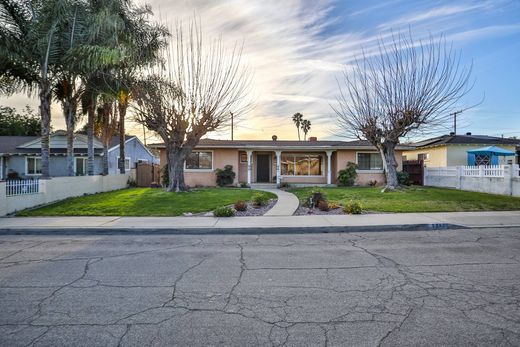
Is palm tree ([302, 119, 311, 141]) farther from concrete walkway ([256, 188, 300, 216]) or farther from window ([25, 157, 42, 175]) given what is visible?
concrete walkway ([256, 188, 300, 216])

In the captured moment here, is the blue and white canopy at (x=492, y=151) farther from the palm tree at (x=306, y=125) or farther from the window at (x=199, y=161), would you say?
the palm tree at (x=306, y=125)

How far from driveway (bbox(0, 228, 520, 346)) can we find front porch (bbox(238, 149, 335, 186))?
17570 mm

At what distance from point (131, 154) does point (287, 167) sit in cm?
1634

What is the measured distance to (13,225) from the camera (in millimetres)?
9633

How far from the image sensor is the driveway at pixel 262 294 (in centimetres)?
332

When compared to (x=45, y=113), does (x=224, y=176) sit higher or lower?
lower

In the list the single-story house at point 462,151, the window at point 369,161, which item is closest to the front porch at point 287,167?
the window at point 369,161

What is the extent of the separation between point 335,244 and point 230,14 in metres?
12.0

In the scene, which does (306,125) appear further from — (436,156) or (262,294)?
(262,294)

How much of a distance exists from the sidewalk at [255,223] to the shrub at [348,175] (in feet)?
39.6

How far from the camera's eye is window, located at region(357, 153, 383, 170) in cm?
2464

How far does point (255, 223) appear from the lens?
391 inches

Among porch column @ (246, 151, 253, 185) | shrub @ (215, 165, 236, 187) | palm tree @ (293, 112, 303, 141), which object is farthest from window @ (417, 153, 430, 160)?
palm tree @ (293, 112, 303, 141)

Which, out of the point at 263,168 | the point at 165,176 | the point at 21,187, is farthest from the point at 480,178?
the point at 21,187
